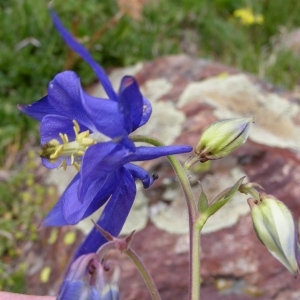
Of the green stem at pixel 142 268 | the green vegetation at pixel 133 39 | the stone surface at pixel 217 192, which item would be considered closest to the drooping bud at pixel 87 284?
the green stem at pixel 142 268

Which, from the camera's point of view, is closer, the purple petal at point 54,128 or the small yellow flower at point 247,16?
the purple petal at point 54,128

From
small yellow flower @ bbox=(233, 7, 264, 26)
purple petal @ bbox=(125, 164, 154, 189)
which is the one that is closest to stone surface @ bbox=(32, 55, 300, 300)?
purple petal @ bbox=(125, 164, 154, 189)

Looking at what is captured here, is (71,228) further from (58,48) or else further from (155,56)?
(155,56)

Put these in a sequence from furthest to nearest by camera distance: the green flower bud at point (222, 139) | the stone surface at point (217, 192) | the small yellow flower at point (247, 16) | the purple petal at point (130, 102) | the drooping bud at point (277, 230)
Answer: the small yellow flower at point (247, 16) < the stone surface at point (217, 192) < the green flower bud at point (222, 139) < the drooping bud at point (277, 230) < the purple petal at point (130, 102)

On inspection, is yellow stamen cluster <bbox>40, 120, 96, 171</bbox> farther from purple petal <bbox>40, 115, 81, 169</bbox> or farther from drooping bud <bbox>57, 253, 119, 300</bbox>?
drooping bud <bbox>57, 253, 119, 300</bbox>

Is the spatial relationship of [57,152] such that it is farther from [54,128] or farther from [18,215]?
[18,215]

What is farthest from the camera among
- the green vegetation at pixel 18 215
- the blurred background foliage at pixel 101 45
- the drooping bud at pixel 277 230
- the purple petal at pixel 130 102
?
the blurred background foliage at pixel 101 45

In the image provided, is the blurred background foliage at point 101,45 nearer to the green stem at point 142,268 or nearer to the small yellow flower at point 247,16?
the small yellow flower at point 247,16
